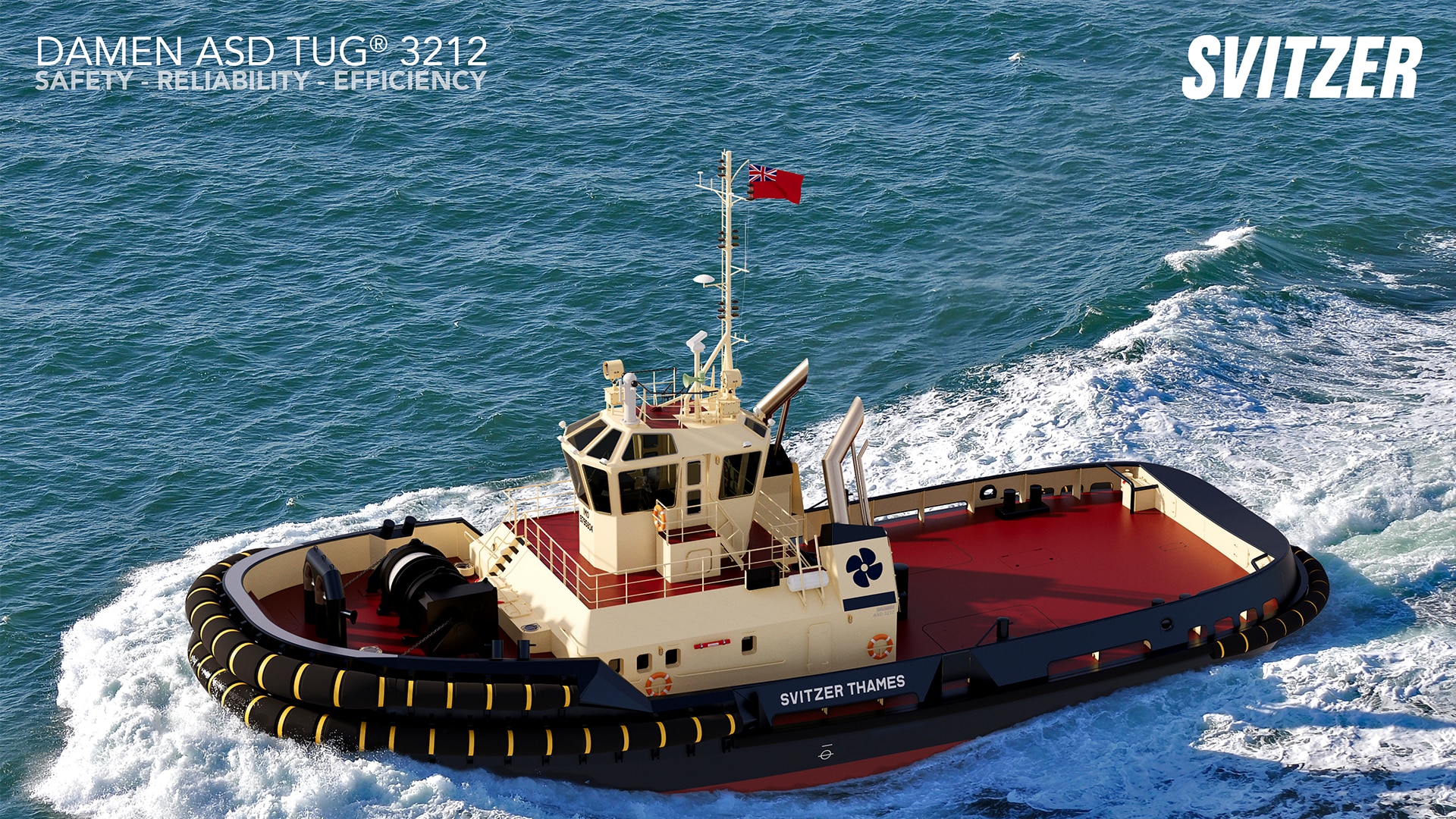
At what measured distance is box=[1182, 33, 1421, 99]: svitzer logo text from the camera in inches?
1447

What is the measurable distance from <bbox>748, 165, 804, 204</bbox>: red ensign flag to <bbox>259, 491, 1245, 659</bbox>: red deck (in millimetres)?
3839

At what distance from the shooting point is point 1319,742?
16516 millimetres

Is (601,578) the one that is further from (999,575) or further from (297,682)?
(999,575)

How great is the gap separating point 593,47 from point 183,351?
15.0 meters

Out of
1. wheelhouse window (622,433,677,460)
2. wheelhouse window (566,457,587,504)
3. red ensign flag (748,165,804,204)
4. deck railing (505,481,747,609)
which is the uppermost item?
red ensign flag (748,165,804,204)

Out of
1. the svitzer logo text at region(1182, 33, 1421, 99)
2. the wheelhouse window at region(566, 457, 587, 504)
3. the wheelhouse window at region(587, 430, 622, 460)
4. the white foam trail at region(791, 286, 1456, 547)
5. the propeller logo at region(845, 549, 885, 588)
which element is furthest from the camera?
the svitzer logo text at region(1182, 33, 1421, 99)

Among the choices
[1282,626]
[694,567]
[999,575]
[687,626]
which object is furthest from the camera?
[999,575]

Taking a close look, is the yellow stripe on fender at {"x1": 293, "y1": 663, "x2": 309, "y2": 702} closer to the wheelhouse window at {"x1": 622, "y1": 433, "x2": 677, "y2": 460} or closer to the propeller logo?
the wheelhouse window at {"x1": 622, "y1": 433, "x2": 677, "y2": 460}

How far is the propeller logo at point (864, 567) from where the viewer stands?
1590cm

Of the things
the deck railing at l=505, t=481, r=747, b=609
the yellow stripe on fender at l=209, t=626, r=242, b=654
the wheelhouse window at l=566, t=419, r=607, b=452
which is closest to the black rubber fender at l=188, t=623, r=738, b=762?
the yellow stripe on fender at l=209, t=626, r=242, b=654

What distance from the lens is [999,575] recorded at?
59.0 feet

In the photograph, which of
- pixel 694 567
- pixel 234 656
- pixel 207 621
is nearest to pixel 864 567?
pixel 694 567

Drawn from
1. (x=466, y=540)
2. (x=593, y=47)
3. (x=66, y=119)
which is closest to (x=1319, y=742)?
(x=466, y=540)

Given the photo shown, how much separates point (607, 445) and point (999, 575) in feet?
17.9
